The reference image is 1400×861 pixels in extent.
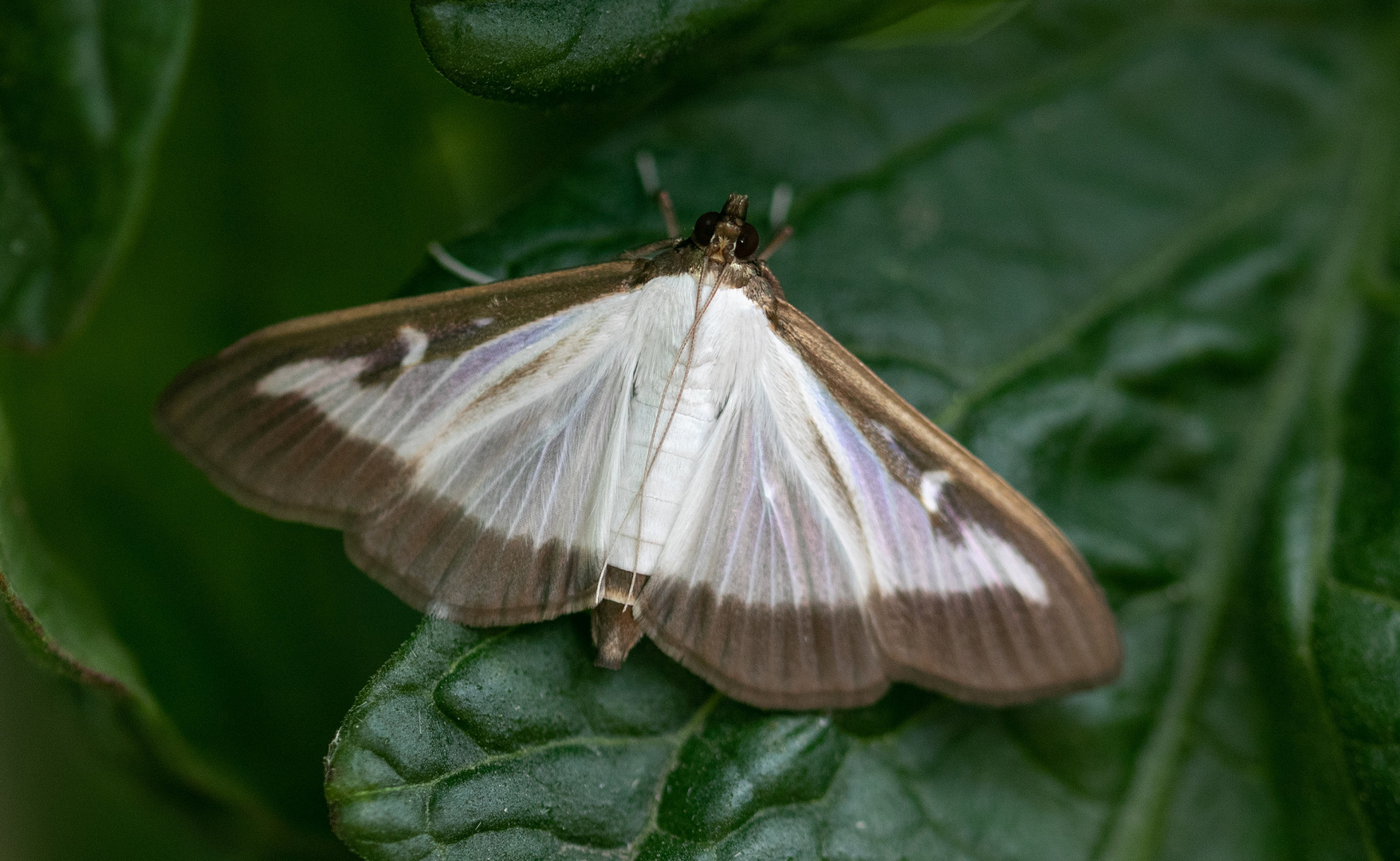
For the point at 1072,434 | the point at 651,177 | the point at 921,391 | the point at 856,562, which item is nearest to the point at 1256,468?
the point at 1072,434

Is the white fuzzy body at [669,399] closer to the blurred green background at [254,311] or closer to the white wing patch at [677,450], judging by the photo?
the white wing patch at [677,450]

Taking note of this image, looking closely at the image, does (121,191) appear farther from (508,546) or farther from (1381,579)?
(1381,579)

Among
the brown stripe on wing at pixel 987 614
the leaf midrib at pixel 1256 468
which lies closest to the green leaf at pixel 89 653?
the brown stripe on wing at pixel 987 614

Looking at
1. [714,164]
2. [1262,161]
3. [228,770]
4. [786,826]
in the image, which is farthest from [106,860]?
[1262,161]

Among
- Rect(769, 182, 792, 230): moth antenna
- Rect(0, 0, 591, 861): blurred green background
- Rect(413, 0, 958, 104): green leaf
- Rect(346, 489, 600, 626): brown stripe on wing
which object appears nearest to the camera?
Rect(413, 0, 958, 104): green leaf

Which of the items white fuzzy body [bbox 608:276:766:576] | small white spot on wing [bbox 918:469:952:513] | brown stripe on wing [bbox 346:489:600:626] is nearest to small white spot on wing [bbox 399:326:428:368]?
brown stripe on wing [bbox 346:489:600:626]

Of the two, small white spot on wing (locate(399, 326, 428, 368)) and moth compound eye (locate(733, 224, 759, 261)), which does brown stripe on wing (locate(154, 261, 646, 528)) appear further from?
moth compound eye (locate(733, 224, 759, 261))
